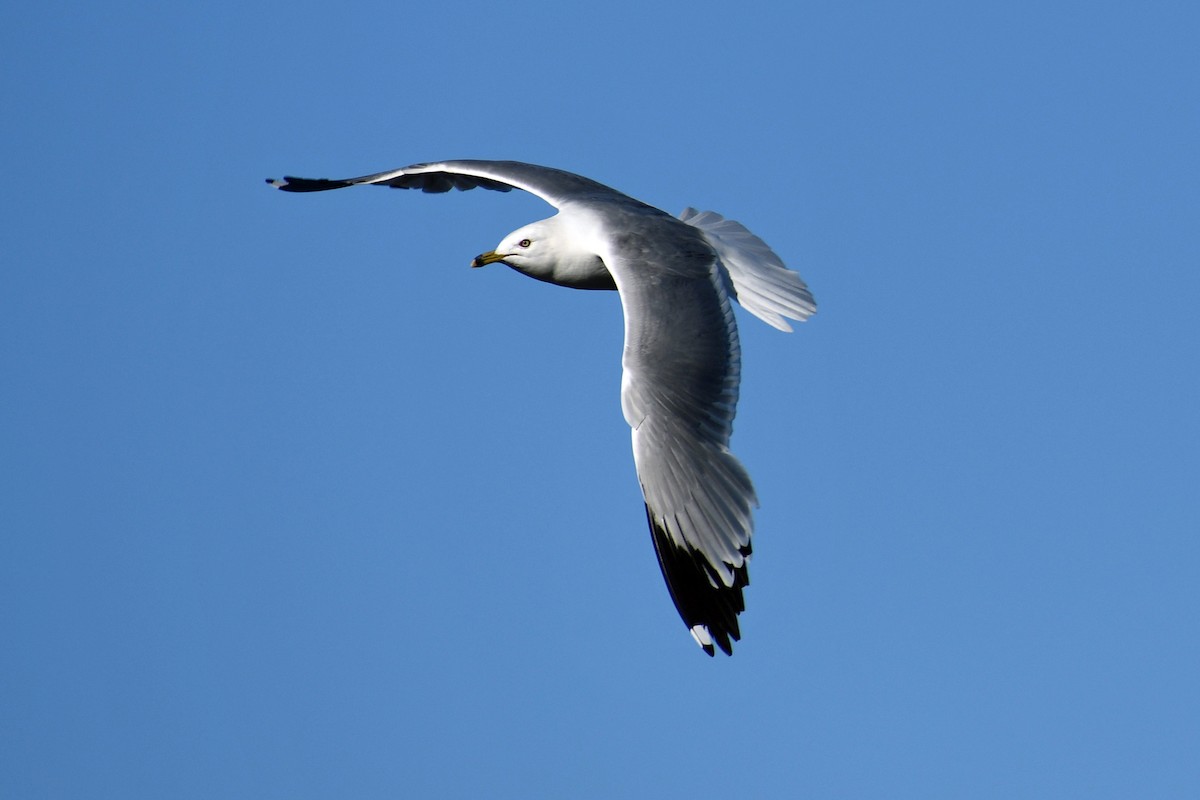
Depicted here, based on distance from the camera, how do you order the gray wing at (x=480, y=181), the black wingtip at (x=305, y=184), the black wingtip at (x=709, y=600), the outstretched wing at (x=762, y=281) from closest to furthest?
the black wingtip at (x=709, y=600), the outstretched wing at (x=762, y=281), the gray wing at (x=480, y=181), the black wingtip at (x=305, y=184)

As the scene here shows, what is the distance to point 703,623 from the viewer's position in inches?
217

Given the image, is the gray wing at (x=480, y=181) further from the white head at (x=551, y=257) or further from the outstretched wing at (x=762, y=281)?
the outstretched wing at (x=762, y=281)

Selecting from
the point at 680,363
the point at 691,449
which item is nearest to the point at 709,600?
the point at 691,449

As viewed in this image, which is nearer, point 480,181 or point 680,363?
point 680,363

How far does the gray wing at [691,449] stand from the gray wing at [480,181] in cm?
134

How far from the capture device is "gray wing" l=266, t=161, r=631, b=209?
725cm

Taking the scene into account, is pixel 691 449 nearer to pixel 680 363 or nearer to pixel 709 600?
pixel 680 363

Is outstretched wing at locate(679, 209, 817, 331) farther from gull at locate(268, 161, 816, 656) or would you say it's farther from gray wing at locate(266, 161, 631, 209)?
gray wing at locate(266, 161, 631, 209)

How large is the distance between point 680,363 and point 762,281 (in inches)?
54.6

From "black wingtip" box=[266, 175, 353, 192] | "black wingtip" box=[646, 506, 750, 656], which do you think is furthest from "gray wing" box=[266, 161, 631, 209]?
"black wingtip" box=[646, 506, 750, 656]

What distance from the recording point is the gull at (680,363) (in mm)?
5508

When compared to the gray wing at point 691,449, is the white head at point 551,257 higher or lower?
higher

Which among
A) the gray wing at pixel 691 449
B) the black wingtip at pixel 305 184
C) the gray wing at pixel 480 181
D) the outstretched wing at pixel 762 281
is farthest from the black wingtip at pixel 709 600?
the black wingtip at pixel 305 184

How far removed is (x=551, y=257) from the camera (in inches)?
268
